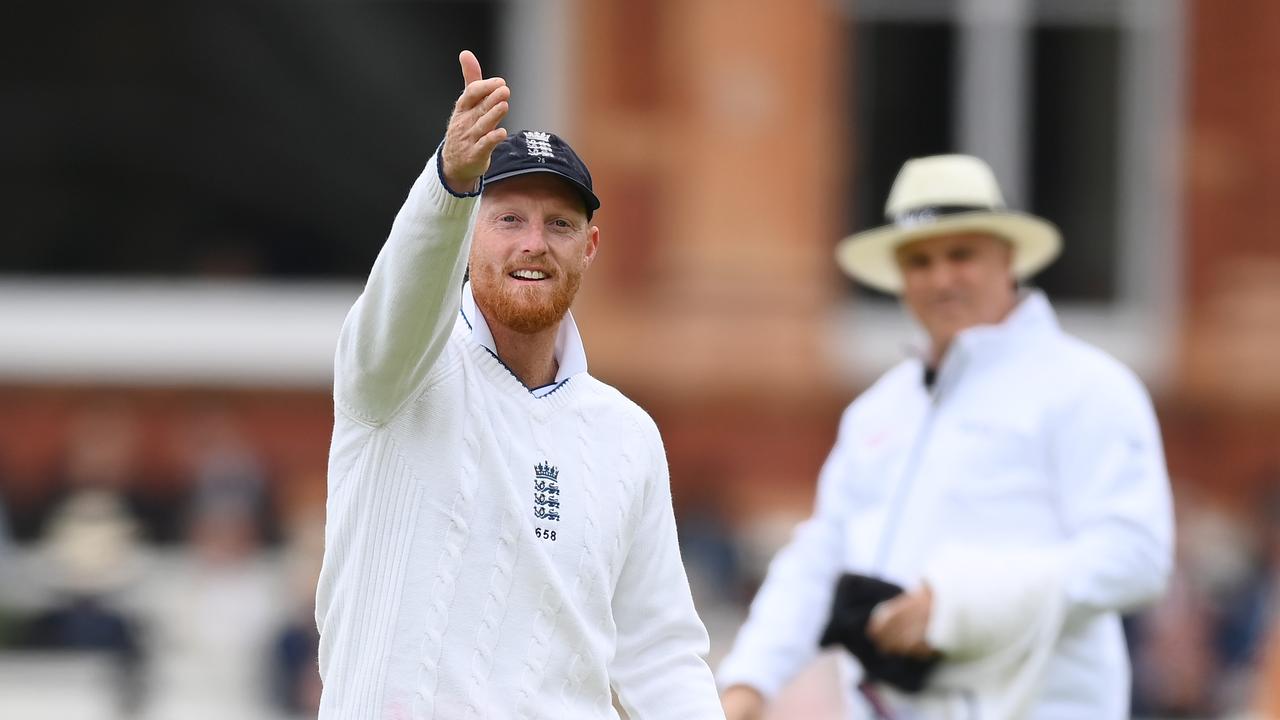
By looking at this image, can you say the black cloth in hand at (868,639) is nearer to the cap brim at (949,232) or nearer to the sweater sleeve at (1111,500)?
the sweater sleeve at (1111,500)

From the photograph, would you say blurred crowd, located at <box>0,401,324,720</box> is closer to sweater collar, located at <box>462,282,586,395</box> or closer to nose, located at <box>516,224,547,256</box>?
sweater collar, located at <box>462,282,586,395</box>

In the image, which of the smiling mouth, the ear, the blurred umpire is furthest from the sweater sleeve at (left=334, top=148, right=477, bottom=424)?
the blurred umpire

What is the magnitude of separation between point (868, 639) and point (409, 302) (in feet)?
7.09

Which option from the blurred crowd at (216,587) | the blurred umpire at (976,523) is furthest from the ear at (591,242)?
the blurred crowd at (216,587)

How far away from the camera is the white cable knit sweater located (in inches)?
142

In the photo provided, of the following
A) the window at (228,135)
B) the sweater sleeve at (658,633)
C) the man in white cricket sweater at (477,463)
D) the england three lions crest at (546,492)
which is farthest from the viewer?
the window at (228,135)

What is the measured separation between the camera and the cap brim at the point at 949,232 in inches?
225

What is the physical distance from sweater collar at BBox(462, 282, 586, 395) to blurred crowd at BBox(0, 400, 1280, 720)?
6188mm

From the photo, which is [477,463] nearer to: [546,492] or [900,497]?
[546,492]

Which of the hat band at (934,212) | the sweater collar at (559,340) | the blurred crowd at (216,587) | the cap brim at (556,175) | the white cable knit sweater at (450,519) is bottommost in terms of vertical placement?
the blurred crowd at (216,587)

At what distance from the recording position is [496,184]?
154 inches

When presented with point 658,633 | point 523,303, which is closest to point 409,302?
point 523,303

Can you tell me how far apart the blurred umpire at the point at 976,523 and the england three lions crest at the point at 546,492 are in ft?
5.27

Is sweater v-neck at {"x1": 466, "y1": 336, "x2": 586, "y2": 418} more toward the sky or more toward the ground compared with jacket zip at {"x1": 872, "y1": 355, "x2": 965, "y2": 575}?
more toward the sky
